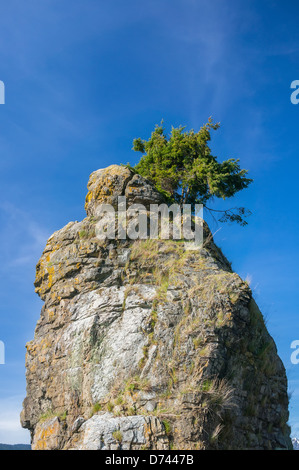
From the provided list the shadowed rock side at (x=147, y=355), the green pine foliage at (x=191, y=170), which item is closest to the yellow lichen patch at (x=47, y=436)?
the shadowed rock side at (x=147, y=355)

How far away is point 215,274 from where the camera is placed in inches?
582

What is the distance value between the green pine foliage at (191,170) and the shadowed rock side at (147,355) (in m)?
6.41

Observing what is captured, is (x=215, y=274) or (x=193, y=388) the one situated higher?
(x=215, y=274)

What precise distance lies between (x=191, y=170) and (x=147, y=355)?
1217 cm

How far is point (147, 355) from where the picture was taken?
12.8 meters

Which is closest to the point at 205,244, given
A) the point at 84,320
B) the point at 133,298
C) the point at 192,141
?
the point at 133,298

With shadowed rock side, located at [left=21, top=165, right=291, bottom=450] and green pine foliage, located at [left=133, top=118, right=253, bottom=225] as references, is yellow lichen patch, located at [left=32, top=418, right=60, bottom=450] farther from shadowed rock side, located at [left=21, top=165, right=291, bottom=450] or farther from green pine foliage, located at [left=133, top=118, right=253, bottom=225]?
green pine foliage, located at [left=133, top=118, right=253, bottom=225]

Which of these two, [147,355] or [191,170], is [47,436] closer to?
[147,355]

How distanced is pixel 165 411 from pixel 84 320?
13.6 ft

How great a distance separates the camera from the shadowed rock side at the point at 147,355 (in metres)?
11.5

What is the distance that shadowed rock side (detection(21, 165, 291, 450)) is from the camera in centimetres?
1155

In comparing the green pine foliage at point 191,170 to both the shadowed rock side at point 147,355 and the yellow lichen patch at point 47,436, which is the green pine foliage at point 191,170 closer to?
the shadowed rock side at point 147,355

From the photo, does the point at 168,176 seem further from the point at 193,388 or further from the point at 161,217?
the point at 193,388

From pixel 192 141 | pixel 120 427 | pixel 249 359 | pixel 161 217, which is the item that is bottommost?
pixel 120 427
